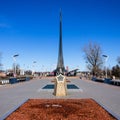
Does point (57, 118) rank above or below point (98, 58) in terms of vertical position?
below

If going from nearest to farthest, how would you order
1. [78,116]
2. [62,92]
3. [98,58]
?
[78,116] → [62,92] → [98,58]

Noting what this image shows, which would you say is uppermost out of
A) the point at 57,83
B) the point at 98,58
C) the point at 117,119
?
the point at 98,58

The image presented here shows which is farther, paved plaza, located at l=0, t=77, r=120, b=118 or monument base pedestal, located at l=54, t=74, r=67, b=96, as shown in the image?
monument base pedestal, located at l=54, t=74, r=67, b=96

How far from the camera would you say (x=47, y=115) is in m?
9.95

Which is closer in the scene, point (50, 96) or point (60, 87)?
point (50, 96)

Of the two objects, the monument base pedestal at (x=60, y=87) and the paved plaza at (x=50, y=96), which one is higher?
the monument base pedestal at (x=60, y=87)

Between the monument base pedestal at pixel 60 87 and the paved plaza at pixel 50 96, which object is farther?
the monument base pedestal at pixel 60 87

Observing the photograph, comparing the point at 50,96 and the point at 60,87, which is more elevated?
the point at 60,87

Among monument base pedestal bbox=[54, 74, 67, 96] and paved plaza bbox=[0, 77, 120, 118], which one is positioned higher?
monument base pedestal bbox=[54, 74, 67, 96]

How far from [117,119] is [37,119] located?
276 cm

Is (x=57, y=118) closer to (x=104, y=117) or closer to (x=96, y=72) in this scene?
(x=104, y=117)

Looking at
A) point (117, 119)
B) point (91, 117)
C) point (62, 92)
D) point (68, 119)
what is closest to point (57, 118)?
point (68, 119)

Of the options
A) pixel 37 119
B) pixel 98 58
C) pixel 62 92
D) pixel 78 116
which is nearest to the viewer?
pixel 37 119

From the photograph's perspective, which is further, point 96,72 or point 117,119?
point 96,72
